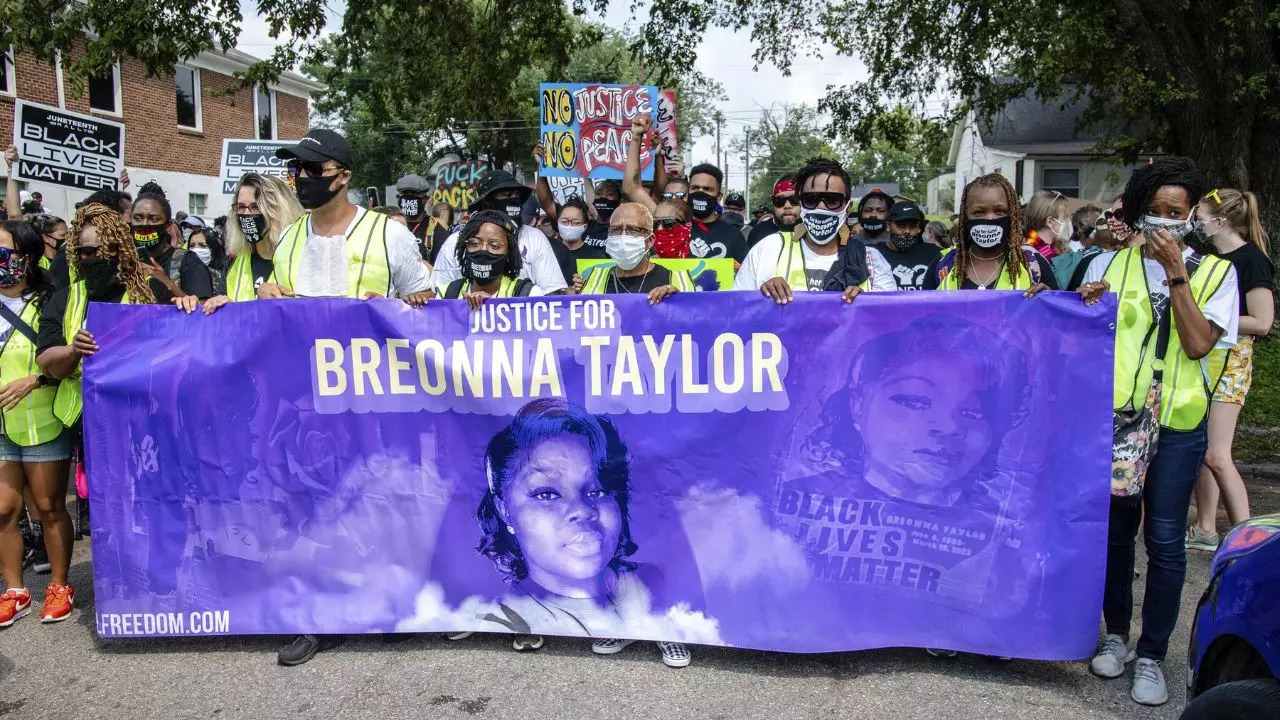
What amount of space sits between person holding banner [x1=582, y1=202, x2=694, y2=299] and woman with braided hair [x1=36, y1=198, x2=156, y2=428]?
6.97 ft

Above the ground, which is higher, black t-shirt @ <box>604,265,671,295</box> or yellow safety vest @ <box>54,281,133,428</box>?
black t-shirt @ <box>604,265,671,295</box>

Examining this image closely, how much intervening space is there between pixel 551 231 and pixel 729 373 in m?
4.69

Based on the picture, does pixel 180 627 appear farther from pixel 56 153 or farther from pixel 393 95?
pixel 393 95

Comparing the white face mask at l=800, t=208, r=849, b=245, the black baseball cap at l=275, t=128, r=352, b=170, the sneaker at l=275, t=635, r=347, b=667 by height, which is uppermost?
the black baseball cap at l=275, t=128, r=352, b=170

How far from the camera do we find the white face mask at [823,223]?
458 cm

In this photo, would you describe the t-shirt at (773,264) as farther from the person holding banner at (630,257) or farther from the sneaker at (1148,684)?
the sneaker at (1148,684)

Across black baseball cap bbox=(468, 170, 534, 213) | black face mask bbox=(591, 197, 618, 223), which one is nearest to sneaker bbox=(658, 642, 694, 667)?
black baseball cap bbox=(468, 170, 534, 213)

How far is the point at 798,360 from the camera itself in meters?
3.94

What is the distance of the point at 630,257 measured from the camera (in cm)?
499

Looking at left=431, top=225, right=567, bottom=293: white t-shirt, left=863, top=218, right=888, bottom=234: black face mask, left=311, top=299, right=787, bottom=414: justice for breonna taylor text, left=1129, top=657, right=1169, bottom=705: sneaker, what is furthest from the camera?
left=863, top=218, right=888, bottom=234: black face mask

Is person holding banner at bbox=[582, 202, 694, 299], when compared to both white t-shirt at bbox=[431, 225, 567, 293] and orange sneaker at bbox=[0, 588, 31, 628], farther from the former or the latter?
orange sneaker at bbox=[0, 588, 31, 628]

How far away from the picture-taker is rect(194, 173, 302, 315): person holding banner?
5027 millimetres

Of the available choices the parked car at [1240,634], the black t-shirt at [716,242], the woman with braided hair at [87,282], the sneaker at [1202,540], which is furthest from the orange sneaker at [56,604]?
the sneaker at [1202,540]

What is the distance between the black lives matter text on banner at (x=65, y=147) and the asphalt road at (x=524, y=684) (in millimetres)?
5734
